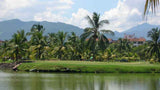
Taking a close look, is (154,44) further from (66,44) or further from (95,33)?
(66,44)

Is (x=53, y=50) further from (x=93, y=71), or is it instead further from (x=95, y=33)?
(x=93, y=71)

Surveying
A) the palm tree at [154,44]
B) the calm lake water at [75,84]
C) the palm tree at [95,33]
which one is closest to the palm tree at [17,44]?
the palm tree at [95,33]

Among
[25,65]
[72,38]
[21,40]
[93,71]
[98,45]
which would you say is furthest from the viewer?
[72,38]

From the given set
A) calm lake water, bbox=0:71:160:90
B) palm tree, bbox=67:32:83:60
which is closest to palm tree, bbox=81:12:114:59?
palm tree, bbox=67:32:83:60

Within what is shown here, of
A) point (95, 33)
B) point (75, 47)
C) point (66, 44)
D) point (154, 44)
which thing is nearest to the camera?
point (95, 33)

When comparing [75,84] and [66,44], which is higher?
[66,44]

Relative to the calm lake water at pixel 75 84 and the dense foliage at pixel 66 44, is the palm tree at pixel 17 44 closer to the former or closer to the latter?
the dense foliage at pixel 66 44

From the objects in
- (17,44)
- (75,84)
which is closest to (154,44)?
(17,44)

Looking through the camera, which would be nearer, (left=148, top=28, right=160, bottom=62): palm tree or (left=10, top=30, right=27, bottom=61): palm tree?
(left=10, top=30, right=27, bottom=61): palm tree

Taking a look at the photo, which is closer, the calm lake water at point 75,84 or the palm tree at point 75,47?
the calm lake water at point 75,84

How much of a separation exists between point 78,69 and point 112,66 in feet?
17.3

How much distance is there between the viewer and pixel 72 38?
57.4 meters

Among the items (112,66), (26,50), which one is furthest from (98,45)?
(26,50)

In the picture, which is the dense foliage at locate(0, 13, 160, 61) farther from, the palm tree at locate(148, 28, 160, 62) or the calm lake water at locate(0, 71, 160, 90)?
the calm lake water at locate(0, 71, 160, 90)
